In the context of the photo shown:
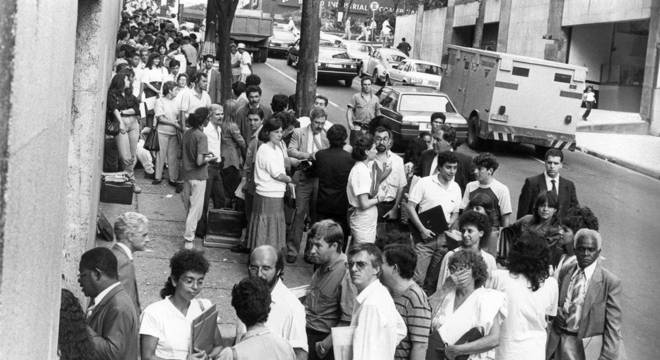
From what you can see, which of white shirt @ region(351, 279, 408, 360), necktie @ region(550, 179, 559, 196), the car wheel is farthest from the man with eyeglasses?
the car wheel

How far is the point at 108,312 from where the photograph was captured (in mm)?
5496

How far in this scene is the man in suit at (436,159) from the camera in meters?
10.9

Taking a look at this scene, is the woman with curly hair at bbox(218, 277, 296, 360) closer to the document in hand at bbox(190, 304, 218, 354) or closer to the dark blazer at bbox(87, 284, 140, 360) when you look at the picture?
the document in hand at bbox(190, 304, 218, 354)

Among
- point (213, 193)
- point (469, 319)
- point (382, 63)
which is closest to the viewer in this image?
point (469, 319)

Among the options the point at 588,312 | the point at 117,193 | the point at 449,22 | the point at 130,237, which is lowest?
the point at 117,193

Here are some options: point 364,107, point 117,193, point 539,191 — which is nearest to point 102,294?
point 539,191

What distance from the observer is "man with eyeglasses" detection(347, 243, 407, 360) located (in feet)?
19.0

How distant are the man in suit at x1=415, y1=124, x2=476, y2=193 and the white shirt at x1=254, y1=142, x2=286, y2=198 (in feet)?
5.01

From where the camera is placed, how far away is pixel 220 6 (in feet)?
63.6

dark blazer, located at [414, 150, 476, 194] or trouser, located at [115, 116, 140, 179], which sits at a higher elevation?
dark blazer, located at [414, 150, 476, 194]

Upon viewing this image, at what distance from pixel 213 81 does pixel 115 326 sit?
14050mm

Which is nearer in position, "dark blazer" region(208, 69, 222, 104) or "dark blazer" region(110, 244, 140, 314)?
"dark blazer" region(110, 244, 140, 314)

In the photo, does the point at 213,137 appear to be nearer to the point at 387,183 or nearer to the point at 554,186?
the point at 387,183

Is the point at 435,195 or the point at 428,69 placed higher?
the point at 428,69
